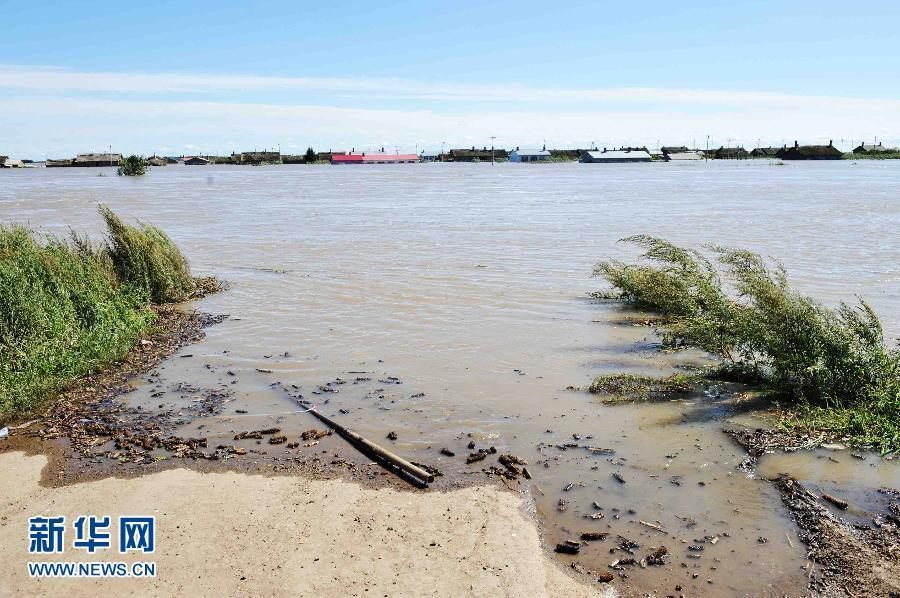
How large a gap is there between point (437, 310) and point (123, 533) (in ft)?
32.6

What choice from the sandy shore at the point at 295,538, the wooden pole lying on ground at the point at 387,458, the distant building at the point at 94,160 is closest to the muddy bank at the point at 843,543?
the sandy shore at the point at 295,538

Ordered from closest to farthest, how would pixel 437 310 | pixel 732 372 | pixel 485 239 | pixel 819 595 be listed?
pixel 819 595 < pixel 732 372 < pixel 437 310 < pixel 485 239

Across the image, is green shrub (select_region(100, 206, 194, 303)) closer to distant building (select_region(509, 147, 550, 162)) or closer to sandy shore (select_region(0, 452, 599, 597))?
sandy shore (select_region(0, 452, 599, 597))

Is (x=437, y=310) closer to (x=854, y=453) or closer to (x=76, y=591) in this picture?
(x=854, y=453)

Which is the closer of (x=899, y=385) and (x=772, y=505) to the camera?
(x=772, y=505)

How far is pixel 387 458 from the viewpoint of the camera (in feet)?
26.8

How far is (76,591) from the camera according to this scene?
581cm

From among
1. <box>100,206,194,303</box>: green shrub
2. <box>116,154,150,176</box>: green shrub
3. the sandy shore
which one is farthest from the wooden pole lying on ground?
<box>116,154,150,176</box>: green shrub

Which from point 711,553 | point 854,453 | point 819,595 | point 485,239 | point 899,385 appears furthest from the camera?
point 485,239

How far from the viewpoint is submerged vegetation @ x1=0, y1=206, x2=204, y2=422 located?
9.55m

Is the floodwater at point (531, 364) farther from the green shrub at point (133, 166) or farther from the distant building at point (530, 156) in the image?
the distant building at point (530, 156)

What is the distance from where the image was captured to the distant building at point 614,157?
171625 millimetres

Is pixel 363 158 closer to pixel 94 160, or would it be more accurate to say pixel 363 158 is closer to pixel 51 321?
pixel 94 160

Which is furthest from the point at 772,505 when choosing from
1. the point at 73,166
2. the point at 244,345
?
the point at 73,166
